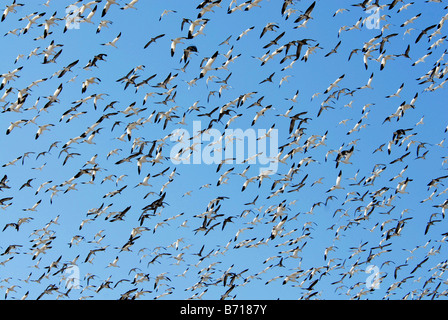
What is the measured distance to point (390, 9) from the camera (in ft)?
136

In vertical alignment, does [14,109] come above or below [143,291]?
above
